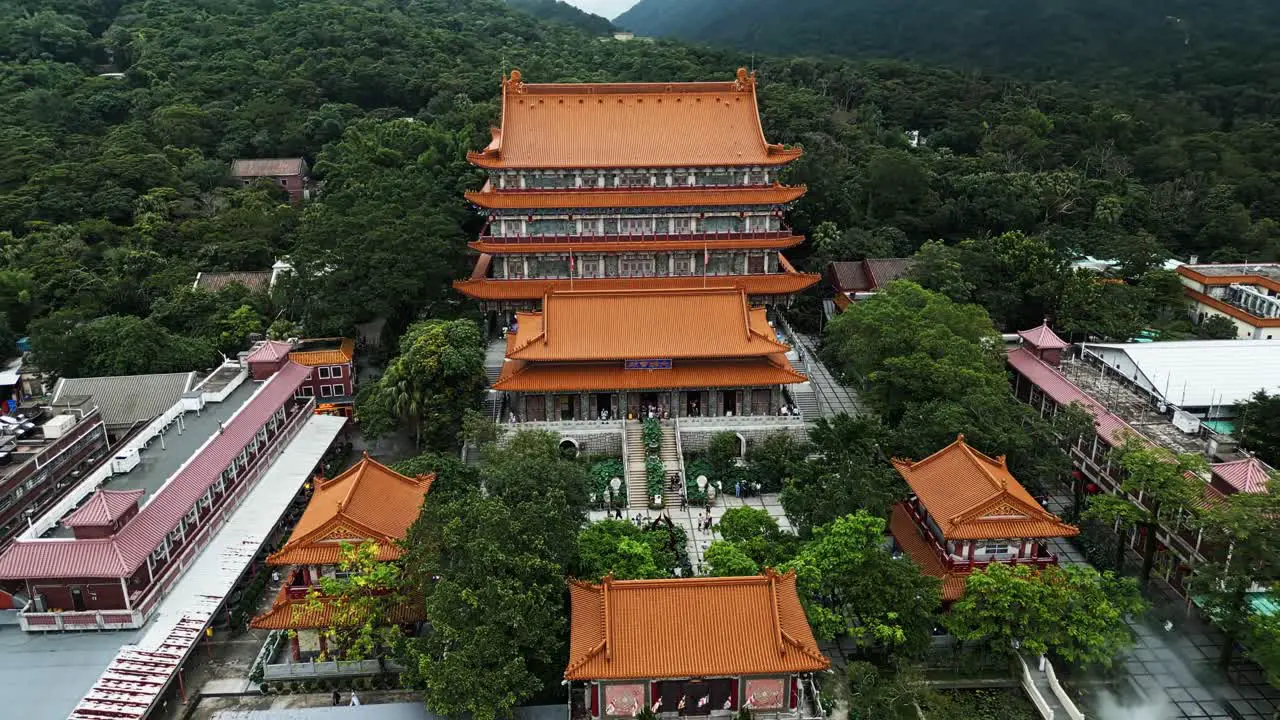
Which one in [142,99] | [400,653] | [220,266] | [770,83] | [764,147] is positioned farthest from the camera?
[770,83]

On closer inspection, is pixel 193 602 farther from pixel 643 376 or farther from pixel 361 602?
pixel 643 376

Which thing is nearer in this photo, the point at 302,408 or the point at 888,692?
the point at 888,692

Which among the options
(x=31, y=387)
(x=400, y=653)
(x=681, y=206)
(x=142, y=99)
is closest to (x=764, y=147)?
(x=681, y=206)

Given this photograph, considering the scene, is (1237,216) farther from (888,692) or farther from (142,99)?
(142,99)

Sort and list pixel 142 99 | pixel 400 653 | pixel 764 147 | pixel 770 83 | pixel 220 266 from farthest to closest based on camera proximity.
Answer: pixel 770 83 → pixel 142 99 → pixel 220 266 → pixel 764 147 → pixel 400 653

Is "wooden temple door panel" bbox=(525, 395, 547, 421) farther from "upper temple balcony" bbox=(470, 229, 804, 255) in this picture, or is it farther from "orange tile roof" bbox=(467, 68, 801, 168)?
"orange tile roof" bbox=(467, 68, 801, 168)

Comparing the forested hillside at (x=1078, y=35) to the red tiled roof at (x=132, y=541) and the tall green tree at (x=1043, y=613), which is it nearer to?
the tall green tree at (x=1043, y=613)

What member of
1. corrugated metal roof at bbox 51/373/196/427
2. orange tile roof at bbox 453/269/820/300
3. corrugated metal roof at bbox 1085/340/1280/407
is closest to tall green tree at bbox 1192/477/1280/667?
corrugated metal roof at bbox 1085/340/1280/407

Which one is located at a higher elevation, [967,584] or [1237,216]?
[1237,216]

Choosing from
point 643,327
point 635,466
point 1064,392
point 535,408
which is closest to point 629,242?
point 643,327
